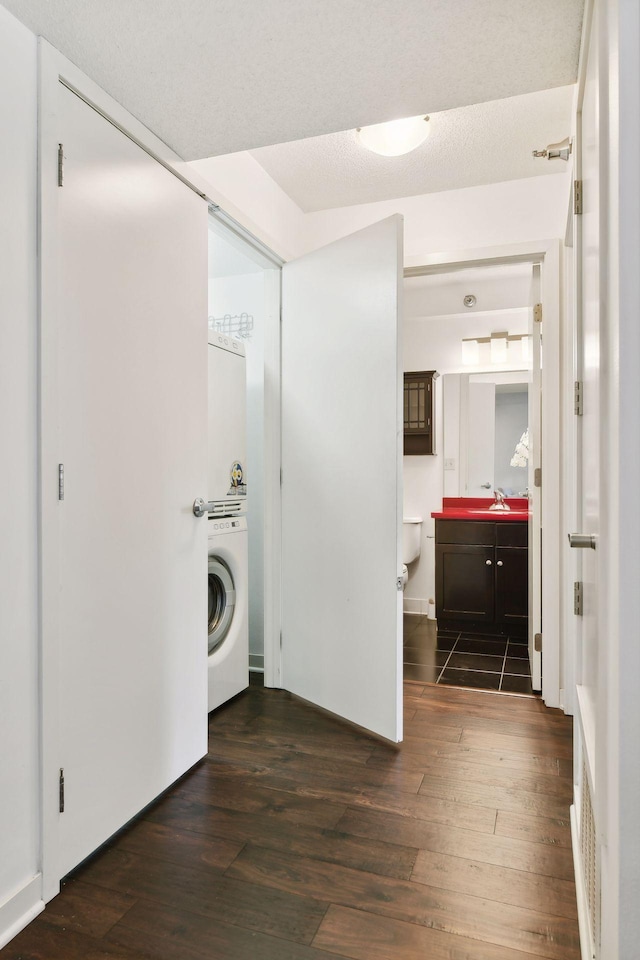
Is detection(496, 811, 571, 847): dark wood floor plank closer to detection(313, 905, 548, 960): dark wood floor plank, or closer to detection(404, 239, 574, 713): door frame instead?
detection(313, 905, 548, 960): dark wood floor plank

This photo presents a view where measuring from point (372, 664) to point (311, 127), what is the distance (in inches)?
79.3

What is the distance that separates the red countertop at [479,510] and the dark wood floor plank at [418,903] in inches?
118

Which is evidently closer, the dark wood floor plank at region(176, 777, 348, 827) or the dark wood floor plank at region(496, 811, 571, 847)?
the dark wood floor plank at region(496, 811, 571, 847)

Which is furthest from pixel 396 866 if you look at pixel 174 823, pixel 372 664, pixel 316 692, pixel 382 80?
pixel 382 80

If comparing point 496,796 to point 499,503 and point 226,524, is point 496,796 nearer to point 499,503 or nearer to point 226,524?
point 226,524

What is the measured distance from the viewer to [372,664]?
263cm

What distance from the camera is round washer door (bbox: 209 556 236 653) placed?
2.99 m

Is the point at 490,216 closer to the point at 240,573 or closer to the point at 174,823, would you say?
the point at 240,573

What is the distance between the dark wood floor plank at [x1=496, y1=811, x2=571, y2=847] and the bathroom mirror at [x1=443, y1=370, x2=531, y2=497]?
3.14 metres

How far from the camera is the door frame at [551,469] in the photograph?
301 cm

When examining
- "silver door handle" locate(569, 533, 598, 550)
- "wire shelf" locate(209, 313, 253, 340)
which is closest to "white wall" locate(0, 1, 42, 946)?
"silver door handle" locate(569, 533, 598, 550)

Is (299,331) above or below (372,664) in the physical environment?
above

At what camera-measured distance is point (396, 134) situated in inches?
94.5

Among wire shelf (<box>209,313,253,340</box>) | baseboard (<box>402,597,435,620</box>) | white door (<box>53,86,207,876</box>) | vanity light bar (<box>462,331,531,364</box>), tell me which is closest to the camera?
white door (<box>53,86,207,876</box>)
